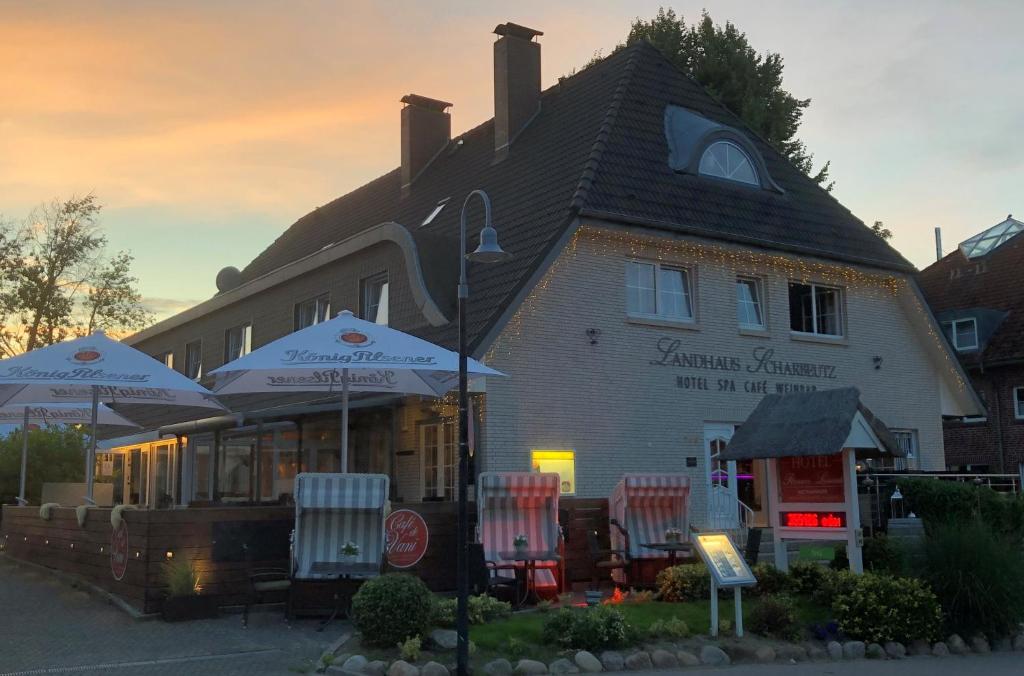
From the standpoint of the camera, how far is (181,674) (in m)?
9.00

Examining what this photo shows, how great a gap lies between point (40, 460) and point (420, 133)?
12.2 meters

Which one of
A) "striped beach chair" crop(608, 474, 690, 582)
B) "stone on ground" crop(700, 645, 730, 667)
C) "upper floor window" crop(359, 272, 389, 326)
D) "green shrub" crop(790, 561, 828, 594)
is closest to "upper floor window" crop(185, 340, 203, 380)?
"upper floor window" crop(359, 272, 389, 326)

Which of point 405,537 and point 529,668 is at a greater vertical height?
point 405,537

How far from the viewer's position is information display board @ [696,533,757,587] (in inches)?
437

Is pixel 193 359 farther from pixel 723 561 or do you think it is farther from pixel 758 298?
pixel 723 561

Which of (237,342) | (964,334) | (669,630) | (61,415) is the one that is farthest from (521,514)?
(964,334)

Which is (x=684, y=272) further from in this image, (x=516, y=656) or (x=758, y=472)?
(x=516, y=656)

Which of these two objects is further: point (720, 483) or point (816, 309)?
point (816, 309)

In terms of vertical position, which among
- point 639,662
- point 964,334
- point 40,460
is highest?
point 964,334

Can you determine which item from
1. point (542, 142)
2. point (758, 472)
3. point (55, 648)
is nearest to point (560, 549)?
point (55, 648)

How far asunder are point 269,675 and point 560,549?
16.6 feet

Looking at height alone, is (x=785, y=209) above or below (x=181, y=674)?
above

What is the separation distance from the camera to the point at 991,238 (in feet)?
130

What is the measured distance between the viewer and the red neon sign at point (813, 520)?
13.2m
